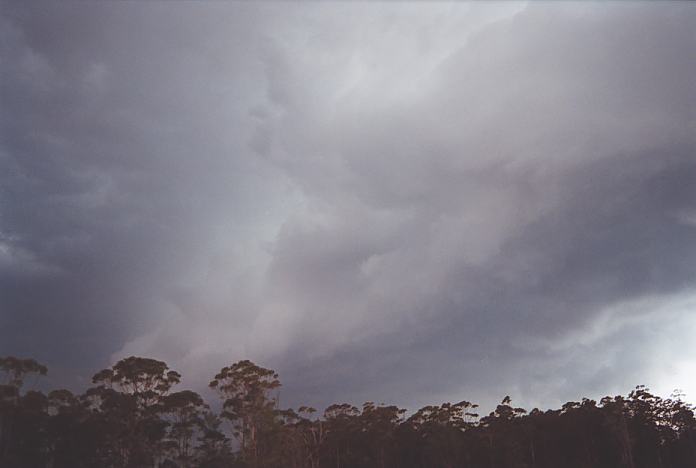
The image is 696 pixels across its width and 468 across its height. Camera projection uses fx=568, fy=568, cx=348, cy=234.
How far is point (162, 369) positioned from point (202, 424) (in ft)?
24.9

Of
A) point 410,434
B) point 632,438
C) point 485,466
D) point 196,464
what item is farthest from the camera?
point 410,434

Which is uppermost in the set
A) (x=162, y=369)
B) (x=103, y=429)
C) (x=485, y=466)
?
(x=162, y=369)

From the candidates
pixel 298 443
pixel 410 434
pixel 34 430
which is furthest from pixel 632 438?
pixel 34 430

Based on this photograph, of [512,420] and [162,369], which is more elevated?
[162,369]

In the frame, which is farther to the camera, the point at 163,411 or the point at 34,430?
the point at 163,411

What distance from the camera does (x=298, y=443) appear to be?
62.8 m

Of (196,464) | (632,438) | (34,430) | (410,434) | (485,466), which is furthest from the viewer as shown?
(410,434)

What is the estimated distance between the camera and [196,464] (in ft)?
197

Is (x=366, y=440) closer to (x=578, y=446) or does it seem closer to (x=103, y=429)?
(x=578, y=446)

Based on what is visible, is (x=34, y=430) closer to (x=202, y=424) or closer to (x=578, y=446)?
(x=202, y=424)

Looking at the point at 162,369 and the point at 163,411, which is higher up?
the point at 162,369

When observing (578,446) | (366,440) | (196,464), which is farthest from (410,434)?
(196,464)

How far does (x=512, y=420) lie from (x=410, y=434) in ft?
48.2

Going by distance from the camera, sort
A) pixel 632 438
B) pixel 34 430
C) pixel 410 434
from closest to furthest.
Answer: pixel 34 430 < pixel 632 438 < pixel 410 434
